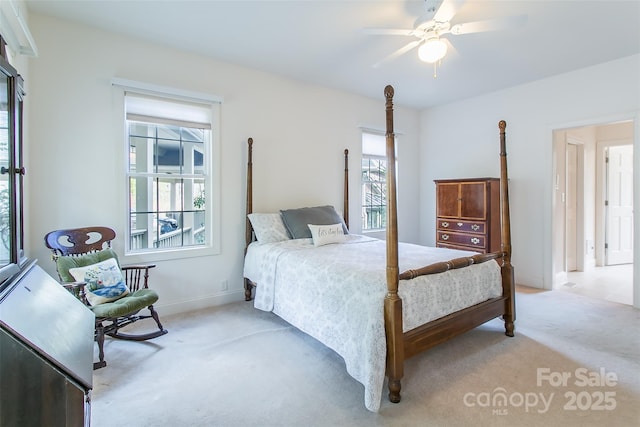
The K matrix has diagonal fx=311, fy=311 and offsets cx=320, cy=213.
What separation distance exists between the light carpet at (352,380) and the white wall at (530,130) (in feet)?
4.82

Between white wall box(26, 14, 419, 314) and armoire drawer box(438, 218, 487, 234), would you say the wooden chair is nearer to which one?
white wall box(26, 14, 419, 314)

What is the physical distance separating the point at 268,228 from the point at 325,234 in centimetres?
62

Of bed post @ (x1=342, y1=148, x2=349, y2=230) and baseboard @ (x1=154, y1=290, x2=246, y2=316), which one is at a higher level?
bed post @ (x1=342, y1=148, x2=349, y2=230)

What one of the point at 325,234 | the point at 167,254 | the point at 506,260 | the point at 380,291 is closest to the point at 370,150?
the point at 325,234

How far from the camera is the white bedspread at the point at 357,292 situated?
1794mm

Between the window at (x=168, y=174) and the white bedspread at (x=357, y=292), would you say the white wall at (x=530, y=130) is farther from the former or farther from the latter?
the window at (x=168, y=174)

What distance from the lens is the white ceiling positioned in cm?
242

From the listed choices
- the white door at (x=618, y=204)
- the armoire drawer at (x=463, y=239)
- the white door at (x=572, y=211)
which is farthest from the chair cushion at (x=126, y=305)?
the white door at (x=618, y=204)

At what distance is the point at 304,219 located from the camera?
3496mm

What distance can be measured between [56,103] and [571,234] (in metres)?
6.67

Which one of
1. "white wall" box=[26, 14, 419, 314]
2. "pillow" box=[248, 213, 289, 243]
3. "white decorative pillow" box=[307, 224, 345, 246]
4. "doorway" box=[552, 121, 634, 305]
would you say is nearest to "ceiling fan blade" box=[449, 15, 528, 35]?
"white decorative pillow" box=[307, 224, 345, 246]

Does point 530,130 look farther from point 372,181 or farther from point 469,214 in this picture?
point 372,181

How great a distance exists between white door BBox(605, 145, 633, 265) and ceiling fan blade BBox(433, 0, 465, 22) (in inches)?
189

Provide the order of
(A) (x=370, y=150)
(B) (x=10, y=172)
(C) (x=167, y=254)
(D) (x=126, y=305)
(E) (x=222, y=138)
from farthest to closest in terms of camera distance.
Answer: (A) (x=370, y=150), (E) (x=222, y=138), (C) (x=167, y=254), (D) (x=126, y=305), (B) (x=10, y=172)
